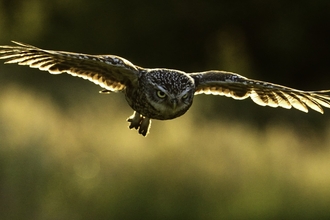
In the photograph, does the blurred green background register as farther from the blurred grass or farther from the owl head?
the owl head

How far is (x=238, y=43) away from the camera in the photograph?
10117 mm

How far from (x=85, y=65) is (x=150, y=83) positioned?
480mm

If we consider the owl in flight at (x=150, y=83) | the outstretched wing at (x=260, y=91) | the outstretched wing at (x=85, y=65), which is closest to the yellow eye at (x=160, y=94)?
the owl in flight at (x=150, y=83)

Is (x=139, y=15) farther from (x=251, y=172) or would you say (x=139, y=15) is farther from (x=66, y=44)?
(x=251, y=172)

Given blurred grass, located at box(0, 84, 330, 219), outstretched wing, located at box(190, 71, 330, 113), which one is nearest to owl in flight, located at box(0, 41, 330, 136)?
outstretched wing, located at box(190, 71, 330, 113)

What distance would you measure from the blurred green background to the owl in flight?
1.03 metres

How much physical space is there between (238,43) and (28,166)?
534 cm

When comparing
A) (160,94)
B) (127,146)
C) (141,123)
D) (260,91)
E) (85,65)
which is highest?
(260,91)

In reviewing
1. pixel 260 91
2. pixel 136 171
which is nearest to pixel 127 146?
pixel 136 171

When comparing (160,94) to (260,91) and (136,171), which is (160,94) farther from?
(136,171)

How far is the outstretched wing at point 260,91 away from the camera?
4285 mm

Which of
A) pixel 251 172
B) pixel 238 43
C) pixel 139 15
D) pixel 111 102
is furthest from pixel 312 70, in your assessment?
pixel 251 172

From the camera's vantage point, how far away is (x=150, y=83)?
155 inches

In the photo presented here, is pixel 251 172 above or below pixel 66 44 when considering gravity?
below
